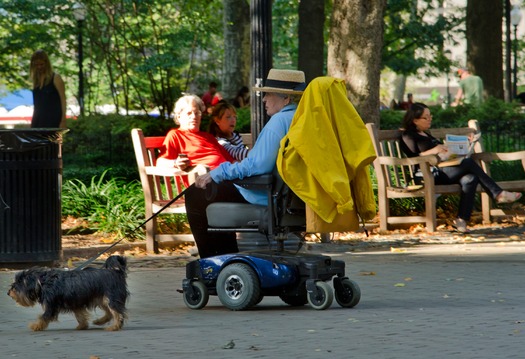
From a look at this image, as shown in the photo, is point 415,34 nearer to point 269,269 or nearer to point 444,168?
point 444,168

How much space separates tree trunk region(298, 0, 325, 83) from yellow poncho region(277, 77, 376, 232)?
17390mm

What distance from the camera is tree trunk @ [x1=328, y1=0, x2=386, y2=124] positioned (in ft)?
51.6

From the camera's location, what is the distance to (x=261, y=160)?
7.91 meters

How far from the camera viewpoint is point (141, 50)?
83.3 ft

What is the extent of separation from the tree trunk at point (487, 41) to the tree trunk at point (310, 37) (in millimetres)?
3701

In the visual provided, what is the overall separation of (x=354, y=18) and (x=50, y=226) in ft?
22.4

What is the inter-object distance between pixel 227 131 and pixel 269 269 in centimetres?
287

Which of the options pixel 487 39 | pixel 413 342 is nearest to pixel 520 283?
pixel 413 342

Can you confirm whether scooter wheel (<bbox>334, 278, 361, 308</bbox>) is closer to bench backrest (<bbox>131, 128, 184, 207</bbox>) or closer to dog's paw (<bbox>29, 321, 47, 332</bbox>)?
dog's paw (<bbox>29, 321, 47, 332</bbox>)

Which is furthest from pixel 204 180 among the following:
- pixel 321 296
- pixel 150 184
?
pixel 150 184

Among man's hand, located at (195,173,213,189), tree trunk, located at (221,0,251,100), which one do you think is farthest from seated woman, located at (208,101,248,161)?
tree trunk, located at (221,0,251,100)

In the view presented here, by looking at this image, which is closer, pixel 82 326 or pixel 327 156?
pixel 82 326

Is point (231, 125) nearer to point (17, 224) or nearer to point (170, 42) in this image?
point (17, 224)

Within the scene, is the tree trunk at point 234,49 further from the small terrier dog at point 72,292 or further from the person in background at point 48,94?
the small terrier dog at point 72,292
